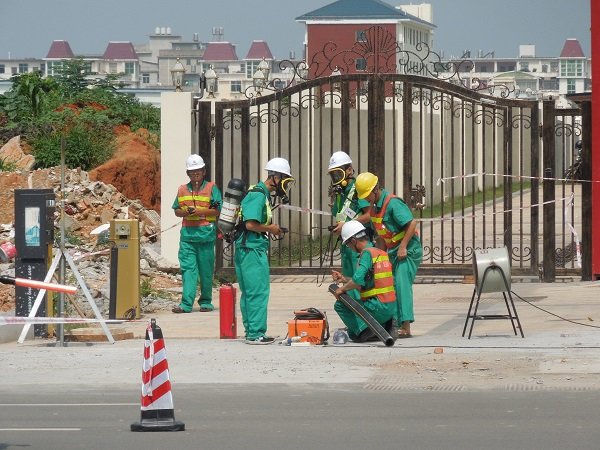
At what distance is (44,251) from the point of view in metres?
15.7

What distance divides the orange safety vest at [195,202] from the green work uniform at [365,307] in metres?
3.75

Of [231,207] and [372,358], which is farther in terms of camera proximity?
[231,207]

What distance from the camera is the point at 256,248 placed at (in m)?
14.9

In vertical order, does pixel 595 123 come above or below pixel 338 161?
above

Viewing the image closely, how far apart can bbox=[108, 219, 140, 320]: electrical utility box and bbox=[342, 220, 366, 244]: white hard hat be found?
3.46 m

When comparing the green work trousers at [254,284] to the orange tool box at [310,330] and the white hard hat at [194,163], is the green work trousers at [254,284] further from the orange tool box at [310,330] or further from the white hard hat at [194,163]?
the white hard hat at [194,163]

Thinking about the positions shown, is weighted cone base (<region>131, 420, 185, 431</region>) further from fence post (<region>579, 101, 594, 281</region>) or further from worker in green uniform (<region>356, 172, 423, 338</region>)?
fence post (<region>579, 101, 594, 281</region>)

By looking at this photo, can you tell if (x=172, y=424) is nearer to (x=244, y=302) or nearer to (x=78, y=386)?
(x=78, y=386)

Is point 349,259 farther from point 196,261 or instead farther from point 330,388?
point 196,261

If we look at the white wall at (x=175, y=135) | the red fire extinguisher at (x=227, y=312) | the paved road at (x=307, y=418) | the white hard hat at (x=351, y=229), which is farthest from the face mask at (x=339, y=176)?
the white wall at (x=175, y=135)


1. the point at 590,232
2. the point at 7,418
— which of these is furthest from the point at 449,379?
the point at 590,232

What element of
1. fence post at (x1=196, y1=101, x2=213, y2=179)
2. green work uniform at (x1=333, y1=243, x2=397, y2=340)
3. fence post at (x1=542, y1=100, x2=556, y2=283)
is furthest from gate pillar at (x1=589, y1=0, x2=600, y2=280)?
green work uniform at (x1=333, y1=243, x2=397, y2=340)

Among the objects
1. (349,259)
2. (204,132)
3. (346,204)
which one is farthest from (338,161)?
(204,132)

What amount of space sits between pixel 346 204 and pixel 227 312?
164cm
